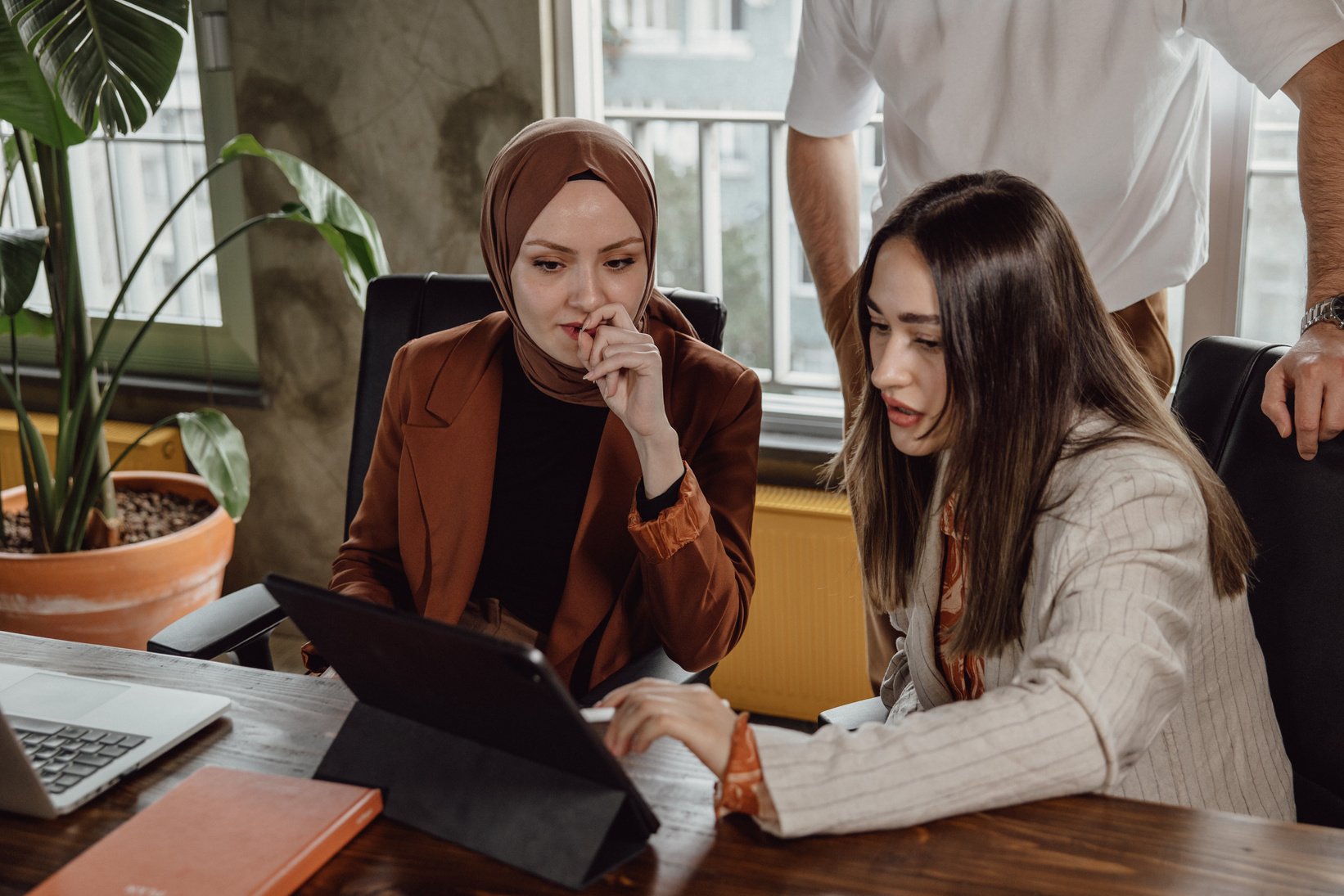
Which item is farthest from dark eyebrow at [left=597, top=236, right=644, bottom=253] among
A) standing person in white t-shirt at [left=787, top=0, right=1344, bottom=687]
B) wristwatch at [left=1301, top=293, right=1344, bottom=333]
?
wristwatch at [left=1301, top=293, right=1344, bottom=333]

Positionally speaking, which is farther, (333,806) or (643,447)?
(643,447)

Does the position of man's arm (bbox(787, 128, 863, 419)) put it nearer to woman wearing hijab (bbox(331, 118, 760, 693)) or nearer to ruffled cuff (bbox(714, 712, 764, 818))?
woman wearing hijab (bbox(331, 118, 760, 693))

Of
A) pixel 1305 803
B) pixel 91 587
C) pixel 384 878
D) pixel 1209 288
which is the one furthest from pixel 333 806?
pixel 1209 288

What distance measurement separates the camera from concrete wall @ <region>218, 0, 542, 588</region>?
2.83 metres

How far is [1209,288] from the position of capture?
97.5 inches

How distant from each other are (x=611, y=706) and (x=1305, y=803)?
787 mm

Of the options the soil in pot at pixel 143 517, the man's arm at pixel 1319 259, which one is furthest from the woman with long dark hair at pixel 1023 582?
the soil in pot at pixel 143 517

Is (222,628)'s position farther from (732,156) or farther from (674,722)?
(732,156)

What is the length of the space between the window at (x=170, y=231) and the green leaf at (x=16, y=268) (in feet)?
3.07

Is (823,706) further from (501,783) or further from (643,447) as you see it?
(501,783)

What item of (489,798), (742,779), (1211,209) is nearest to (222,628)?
(489,798)

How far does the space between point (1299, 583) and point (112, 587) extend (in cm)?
222

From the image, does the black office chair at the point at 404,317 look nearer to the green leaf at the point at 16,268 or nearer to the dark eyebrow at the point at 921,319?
the dark eyebrow at the point at 921,319

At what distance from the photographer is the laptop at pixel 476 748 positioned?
89 centimetres
